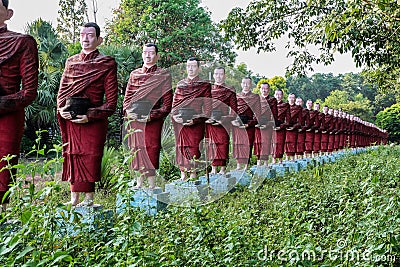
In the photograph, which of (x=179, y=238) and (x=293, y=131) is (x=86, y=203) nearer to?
(x=179, y=238)

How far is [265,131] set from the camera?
9.34 metres

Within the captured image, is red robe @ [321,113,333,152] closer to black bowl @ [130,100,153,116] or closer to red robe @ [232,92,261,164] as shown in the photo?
red robe @ [232,92,261,164]

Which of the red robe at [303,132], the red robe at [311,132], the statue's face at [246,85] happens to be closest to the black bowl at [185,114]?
the statue's face at [246,85]

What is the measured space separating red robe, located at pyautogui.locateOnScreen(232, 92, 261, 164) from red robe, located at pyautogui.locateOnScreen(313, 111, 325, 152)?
533 centimetres

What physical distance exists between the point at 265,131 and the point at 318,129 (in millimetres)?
4693

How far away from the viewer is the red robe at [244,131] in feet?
26.8

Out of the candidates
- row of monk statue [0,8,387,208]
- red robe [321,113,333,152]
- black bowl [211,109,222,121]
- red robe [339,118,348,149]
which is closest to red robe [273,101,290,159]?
row of monk statue [0,8,387,208]

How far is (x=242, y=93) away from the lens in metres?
8.39

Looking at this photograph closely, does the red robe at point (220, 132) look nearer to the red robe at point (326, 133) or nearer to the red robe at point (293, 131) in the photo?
the red robe at point (293, 131)

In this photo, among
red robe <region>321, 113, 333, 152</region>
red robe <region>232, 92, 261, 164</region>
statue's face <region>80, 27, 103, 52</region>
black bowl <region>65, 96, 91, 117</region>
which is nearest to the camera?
black bowl <region>65, 96, 91, 117</region>

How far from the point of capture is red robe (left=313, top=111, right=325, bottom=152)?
1343 cm

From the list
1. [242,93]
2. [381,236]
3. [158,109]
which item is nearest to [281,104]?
[242,93]

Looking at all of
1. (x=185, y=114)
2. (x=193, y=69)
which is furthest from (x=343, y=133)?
(x=185, y=114)

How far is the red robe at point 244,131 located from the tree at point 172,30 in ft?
22.4
